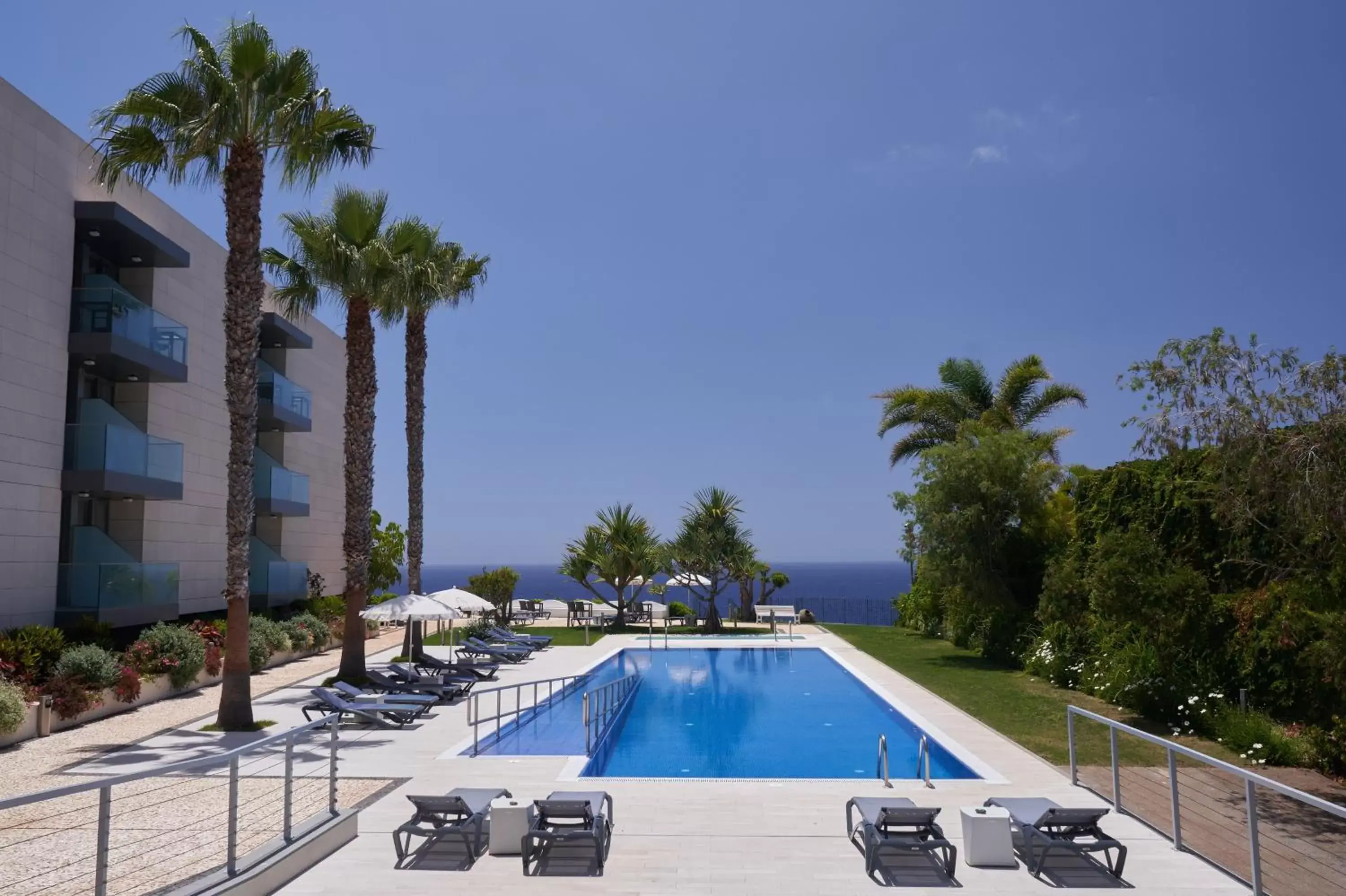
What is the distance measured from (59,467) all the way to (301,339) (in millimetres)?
10930

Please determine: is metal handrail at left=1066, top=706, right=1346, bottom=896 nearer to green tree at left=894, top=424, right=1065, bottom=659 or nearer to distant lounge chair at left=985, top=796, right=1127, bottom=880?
distant lounge chair at left=985, top=796, right=1127, bottom=880

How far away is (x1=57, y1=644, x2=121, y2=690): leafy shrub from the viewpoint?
48.0 feet

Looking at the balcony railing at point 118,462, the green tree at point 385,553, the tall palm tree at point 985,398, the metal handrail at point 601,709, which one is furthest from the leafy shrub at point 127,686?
the tall palm tree at point 985,398

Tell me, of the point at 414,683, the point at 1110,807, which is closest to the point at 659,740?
the point at 414,683

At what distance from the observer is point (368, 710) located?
14086 mm

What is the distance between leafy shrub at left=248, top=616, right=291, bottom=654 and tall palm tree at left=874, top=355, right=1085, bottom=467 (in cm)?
2074

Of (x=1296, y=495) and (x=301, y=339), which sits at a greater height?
(x=301, y=339)

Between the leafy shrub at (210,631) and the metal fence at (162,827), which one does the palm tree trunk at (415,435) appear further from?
the metal fence at (162,827)

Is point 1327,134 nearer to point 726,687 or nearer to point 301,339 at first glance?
point 726,687

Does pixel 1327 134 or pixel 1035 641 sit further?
pixel 1035 641

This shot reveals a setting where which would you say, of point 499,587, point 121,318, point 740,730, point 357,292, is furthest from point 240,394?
point 499,587

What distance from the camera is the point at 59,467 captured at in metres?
17.2

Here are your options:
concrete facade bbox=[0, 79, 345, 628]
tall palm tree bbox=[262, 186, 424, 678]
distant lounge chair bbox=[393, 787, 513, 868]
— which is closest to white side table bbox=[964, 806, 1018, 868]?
distant lounge chair bbox=[393, 787, 513, 868]

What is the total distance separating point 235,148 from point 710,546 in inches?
892
